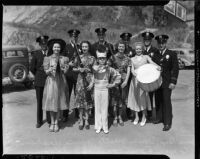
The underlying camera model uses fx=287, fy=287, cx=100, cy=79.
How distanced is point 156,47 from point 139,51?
16.7 inches

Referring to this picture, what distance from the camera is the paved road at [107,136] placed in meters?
5.12

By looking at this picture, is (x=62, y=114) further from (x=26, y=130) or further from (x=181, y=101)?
(x=181, y=101)

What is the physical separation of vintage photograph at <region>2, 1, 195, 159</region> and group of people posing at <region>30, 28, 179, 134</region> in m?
0.02

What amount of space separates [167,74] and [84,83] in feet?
5.05

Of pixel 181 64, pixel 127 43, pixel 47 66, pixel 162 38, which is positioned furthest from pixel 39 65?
pixel 181 64

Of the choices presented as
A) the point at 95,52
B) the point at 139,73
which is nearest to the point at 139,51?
the point at 139,73

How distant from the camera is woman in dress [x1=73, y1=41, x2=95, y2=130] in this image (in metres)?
5.17

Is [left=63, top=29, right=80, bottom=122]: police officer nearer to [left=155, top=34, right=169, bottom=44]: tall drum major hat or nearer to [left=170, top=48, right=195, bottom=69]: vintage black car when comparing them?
[left=155, top=34, right=169, bottom=44]: tall drum major hat

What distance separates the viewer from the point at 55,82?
5.20 m

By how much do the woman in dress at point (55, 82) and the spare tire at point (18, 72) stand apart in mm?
682

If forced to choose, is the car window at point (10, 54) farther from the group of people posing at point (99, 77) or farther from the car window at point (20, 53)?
the group of people posing at point (99, 77)

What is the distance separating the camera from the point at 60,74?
5.28 metres

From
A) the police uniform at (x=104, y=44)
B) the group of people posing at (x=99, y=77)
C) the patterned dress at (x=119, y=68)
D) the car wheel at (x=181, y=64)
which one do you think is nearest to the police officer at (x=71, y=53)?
the group of people posing at (x=99, y=77)

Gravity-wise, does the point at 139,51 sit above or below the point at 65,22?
below
